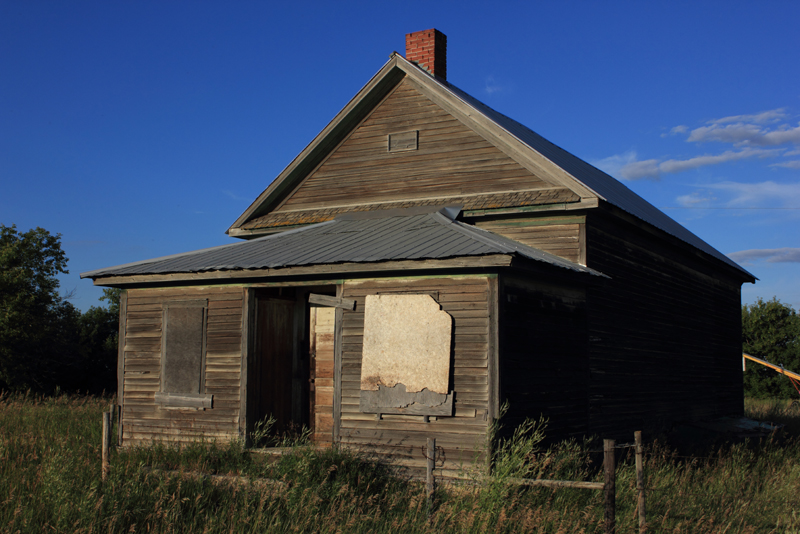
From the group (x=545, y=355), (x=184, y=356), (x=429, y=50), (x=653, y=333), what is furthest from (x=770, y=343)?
(x=184, y=356)

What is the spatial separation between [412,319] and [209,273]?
3.29m

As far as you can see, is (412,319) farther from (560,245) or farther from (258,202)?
(258,202)

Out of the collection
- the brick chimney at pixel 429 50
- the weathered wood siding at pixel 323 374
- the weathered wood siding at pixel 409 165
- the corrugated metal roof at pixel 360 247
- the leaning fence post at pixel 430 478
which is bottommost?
the leaning fence post at pixel 430 478

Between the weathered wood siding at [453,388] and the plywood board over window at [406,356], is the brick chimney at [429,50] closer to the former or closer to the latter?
the weathered wood siding at [453,388]

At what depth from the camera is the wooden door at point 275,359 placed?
11.4 meters

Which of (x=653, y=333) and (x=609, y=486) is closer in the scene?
(x=609, y=486)

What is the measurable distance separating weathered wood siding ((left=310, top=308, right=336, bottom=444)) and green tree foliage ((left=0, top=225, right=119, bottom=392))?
17658 millimetres

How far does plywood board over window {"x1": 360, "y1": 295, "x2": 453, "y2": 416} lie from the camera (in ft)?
30.7

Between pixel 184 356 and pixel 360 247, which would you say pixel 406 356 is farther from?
pixel 184 356

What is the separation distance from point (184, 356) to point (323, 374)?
2243 millimetres

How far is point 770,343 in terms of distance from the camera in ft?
127

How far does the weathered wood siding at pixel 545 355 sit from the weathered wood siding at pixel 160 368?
4202mm

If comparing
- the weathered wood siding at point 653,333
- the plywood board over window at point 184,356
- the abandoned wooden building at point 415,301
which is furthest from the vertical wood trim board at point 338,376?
the weathered wood siding at point 653,333

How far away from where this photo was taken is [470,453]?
9.05 meters
